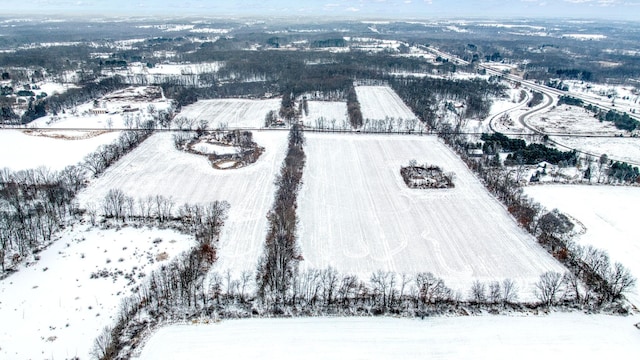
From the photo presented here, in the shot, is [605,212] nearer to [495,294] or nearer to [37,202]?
[495,294]

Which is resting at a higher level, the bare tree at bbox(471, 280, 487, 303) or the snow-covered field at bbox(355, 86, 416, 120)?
the snow-covered field at bbox(355, 86, 416, 120)

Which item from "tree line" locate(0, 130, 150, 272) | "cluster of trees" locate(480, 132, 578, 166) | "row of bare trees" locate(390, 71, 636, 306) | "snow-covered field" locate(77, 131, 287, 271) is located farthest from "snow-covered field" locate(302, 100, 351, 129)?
"tree line" locate(0, 130, 150, 272)

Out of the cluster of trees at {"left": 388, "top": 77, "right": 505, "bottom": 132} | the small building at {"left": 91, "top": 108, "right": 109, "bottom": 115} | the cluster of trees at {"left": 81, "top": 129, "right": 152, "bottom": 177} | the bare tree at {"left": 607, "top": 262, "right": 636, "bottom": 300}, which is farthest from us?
the cluster of trees at {"left": 388, "top": 77, "right": 505, "bottom": 132}

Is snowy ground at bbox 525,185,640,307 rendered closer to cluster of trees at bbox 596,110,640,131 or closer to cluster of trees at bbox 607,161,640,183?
cluster of trees at bbox 607,161,640,183

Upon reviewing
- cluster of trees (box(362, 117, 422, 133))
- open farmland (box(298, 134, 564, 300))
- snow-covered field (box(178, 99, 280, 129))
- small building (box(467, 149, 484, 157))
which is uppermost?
snow-covered field (box(178, 99, 280, 129))

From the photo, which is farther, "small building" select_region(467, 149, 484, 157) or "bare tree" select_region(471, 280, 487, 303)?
"small building" select_region(467, 149, 484, 157)

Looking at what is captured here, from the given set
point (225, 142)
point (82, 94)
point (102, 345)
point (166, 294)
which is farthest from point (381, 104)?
point (102, 345)

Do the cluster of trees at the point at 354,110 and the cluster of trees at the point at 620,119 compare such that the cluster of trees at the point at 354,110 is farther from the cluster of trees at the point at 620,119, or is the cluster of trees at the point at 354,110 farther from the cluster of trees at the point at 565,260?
the cluster of trees at the point at 620,119
